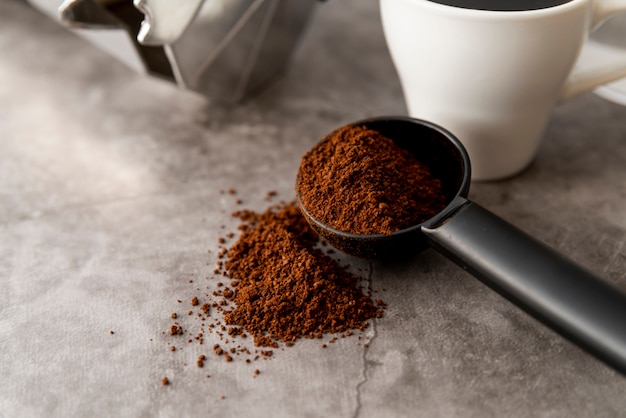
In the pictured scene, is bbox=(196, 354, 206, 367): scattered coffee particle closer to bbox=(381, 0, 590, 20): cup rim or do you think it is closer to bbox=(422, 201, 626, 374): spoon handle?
bbox=(422, 201, 626, 374): spoon handle

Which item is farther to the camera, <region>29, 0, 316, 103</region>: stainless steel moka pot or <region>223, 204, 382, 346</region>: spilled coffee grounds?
<region>29, 0, 316, 103</region>: stainless steel moka pot

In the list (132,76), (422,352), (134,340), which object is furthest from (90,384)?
(132,76)

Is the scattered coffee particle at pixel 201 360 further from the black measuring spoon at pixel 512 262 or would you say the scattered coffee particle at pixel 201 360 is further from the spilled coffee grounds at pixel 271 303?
the black measuring spoon at pixel 512 262

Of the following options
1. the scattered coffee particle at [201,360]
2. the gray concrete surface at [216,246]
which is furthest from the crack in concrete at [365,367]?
the scattered coffee particle at [201,360]

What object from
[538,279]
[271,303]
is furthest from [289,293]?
[538,279]

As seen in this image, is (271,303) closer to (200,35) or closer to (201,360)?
(201,360)

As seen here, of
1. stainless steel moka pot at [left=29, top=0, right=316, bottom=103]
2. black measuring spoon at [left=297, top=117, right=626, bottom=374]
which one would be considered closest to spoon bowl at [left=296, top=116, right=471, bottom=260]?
black measuring spoon at [left=297, top=117, right=626, bottom=374]
